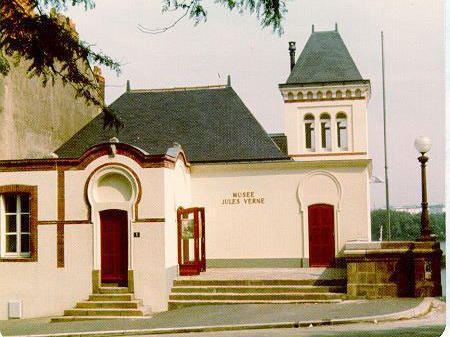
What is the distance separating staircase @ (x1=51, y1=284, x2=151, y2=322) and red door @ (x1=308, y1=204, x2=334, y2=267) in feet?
17.5

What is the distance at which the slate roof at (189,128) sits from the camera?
819 inches

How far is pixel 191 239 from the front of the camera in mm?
19312

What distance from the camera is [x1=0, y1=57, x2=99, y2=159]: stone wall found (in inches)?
761

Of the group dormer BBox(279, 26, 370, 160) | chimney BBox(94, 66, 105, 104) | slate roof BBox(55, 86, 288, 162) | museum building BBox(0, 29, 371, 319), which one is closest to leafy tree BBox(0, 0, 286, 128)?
chimney BBox(94, 66, 105, 104)

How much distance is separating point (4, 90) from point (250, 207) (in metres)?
7.30

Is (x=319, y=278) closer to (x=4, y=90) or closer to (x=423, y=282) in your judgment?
(x=423, y=282)

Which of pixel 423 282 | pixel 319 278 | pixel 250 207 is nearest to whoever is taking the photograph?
pixel 423 282

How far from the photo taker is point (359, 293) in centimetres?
1579

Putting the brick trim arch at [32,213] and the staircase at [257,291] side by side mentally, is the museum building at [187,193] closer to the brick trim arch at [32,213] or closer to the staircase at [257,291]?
the brick trim arch at [32,213]

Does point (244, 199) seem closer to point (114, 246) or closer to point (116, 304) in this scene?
point (114, 246)

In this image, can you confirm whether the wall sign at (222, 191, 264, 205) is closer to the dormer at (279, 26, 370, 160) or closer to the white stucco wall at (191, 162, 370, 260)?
the white stucco wall at (191, 162, 370, 260)

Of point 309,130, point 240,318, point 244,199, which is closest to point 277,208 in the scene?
point 244,199

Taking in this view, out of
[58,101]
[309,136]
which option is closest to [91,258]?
[58,101]

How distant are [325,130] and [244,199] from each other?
518 centimetres
